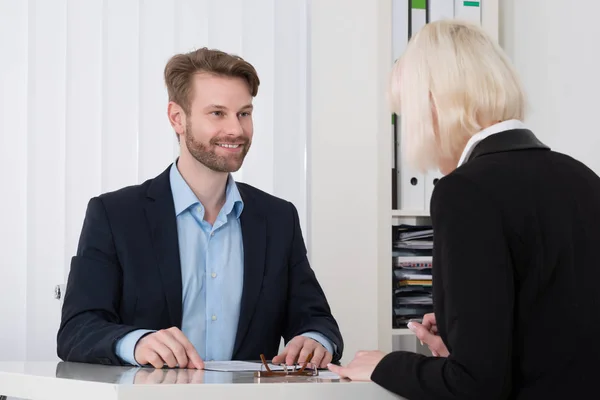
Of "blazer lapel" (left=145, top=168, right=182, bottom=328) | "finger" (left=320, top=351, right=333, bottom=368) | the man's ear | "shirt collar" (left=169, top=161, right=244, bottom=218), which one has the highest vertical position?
the man's ear

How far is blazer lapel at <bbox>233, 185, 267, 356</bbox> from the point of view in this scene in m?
2.12

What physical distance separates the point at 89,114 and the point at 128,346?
147 cm

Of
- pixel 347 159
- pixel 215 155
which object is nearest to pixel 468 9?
pixel 347 159

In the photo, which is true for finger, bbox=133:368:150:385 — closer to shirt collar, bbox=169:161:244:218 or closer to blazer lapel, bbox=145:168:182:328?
blazer lapel, bbox=145:168:182:328

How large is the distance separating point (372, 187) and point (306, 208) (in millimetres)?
281

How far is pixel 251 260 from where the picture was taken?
2.19 meters

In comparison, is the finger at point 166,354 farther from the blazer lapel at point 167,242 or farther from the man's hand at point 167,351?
the blazer lapel at point 167,242

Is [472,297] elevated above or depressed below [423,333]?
above

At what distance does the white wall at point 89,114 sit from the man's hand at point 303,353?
1160 millimetres

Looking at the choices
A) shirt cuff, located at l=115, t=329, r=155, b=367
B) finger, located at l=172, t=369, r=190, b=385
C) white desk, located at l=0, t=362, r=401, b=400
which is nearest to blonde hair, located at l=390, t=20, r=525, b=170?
white desk, located at l=0, t=362, r=401, b=400

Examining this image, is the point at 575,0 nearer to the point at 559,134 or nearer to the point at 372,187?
the point at 559,134

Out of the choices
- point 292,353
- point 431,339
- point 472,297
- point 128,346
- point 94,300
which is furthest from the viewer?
point 94,300

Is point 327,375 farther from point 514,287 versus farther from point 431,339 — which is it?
point 514,287

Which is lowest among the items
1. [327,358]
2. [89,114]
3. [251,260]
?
[327,358]
